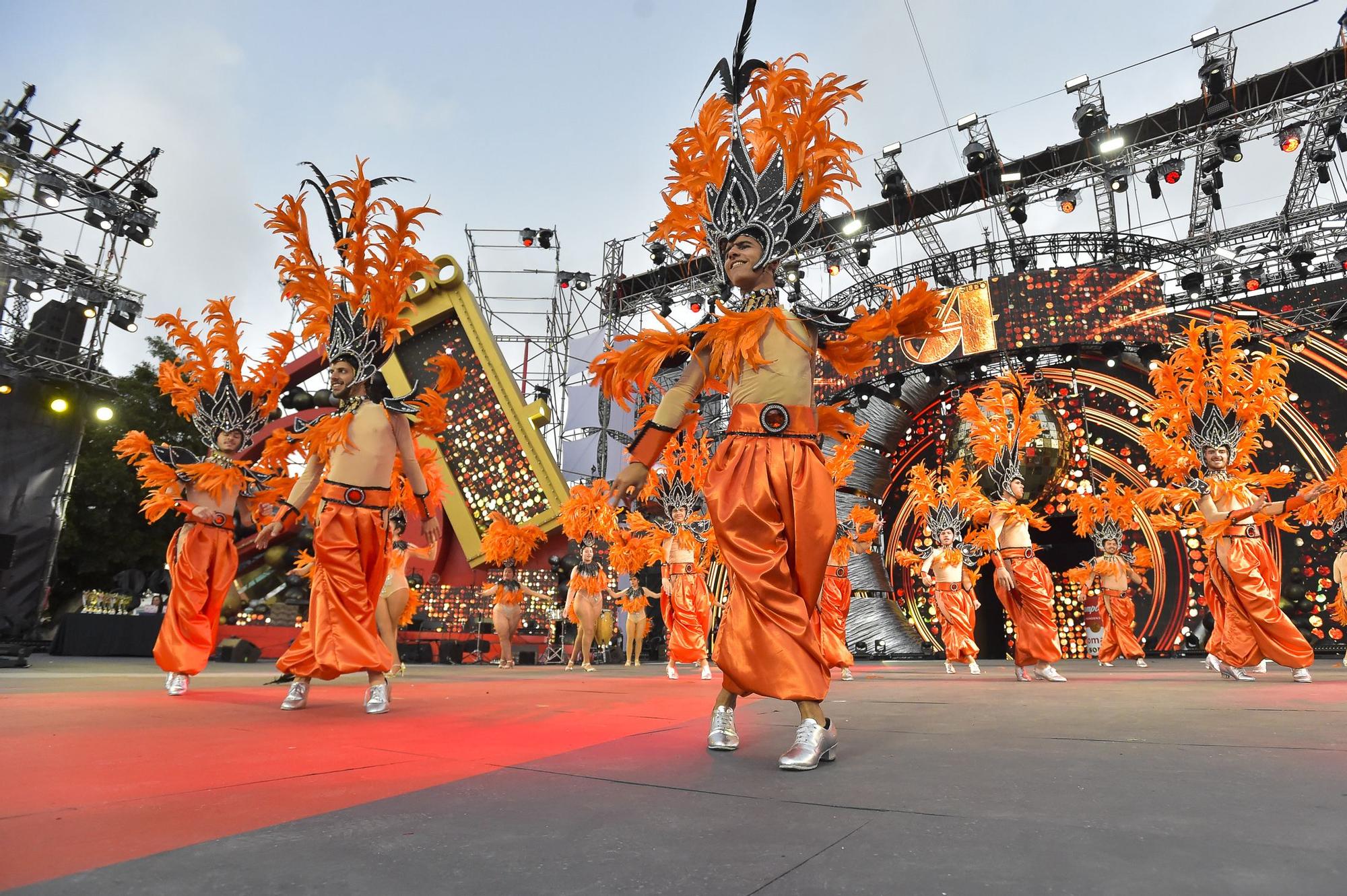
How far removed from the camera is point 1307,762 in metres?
2.17

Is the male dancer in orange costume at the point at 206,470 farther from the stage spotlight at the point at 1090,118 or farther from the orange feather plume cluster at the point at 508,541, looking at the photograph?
the stage spotlight at the point at 1090,118

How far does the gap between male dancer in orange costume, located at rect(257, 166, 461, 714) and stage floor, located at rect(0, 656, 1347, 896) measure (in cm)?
45

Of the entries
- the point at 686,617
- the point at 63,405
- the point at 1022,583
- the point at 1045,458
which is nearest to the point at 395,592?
the point at 686,617

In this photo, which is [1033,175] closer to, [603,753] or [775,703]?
[775,703]

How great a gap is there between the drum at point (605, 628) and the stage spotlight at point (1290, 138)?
539 inches

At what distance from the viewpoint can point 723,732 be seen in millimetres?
2680

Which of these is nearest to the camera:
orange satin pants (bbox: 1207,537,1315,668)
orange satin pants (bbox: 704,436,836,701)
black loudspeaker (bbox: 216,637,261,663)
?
orange satin pants (bbox: 704,436,836,701)

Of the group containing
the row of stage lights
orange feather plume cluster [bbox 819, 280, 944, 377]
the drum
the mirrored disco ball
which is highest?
the row of stage lights

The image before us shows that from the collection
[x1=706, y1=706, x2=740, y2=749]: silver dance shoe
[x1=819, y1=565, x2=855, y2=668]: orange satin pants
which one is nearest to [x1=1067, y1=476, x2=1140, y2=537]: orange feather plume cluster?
[x1=819, y1=565, x2=855, y2=668]: orange satin pants

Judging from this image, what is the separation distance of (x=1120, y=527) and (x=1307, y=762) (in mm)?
12323

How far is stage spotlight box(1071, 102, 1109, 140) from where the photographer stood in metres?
13.4

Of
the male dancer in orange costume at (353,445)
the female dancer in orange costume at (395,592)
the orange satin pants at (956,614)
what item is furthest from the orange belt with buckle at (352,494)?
the orange satin pants at (956,614)

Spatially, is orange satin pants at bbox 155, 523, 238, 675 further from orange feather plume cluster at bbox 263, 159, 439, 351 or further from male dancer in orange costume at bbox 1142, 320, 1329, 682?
Answer: male dancer in orange costume at bbox 1142, 320, 1329, 682

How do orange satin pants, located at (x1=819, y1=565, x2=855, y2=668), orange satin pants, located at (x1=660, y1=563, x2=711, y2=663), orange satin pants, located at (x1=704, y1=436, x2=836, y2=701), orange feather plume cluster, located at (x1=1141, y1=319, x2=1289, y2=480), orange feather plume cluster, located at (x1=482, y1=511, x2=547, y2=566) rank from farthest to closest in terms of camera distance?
orange feather plume cluster, located at (x1=482, y1=511, x2=547, y2=566), orange satin pants, located at (x1=660, y1=563, x2=711, y2=663), orange satin pants, located at (x1=819, y1=565, x2=855, y2=668), orange feather plume cluster, located at (x1=1141, y1=319, x2=1289, y2=480), orange satin pants, located at (x1=704, y1=436, x2=836, y2=701)
